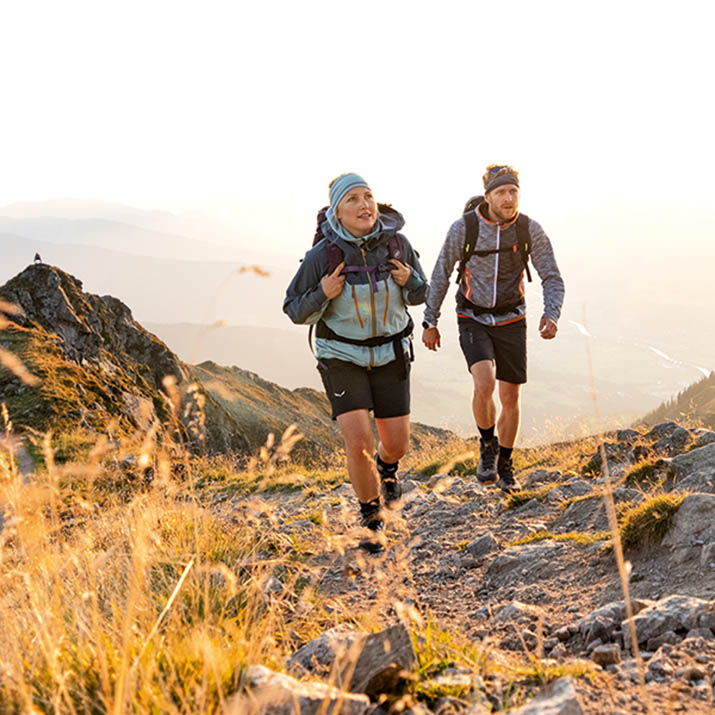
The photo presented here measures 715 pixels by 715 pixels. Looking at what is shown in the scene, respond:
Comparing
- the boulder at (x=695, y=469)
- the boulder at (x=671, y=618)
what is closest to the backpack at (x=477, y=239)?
the boulder at (x=695, y=469)

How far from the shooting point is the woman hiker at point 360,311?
468 cm

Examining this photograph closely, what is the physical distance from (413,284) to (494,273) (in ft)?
4.82

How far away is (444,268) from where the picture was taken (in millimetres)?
6277

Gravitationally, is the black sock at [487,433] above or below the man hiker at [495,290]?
below

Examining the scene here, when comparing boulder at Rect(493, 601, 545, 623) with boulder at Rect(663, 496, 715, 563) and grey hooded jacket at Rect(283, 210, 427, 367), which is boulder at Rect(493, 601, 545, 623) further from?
grey hooded jacket at Rect(283, 210, 427, 367)

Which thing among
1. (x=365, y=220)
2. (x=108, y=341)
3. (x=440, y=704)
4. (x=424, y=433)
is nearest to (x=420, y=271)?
(x=365, y=220)

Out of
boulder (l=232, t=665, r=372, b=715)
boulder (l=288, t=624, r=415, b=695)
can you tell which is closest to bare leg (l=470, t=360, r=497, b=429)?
boulder (l=288, t=624, r=415, b=695)

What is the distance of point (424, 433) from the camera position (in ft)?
168

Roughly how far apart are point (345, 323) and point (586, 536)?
7.73 feet

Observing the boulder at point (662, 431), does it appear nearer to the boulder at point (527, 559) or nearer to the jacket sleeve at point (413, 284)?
the boulder at point (527, 559)

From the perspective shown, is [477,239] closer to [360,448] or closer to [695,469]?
[360,448]

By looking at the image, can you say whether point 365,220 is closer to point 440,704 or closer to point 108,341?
point 440,704

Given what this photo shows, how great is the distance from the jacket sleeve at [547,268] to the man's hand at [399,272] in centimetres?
199

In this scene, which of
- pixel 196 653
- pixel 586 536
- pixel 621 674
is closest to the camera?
pixel 196 653
